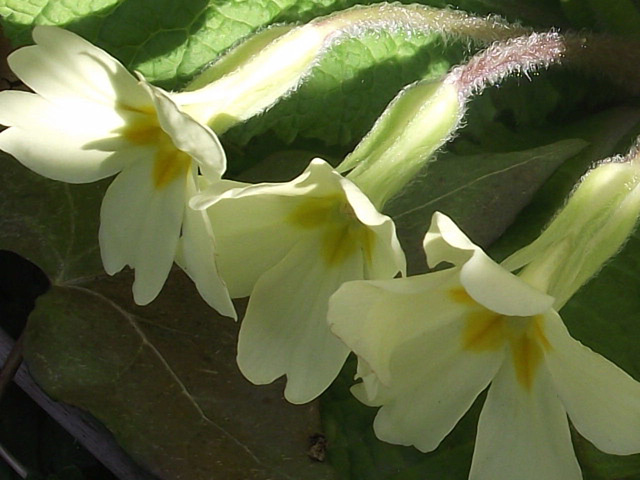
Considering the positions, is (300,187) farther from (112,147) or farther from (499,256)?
(499,256)

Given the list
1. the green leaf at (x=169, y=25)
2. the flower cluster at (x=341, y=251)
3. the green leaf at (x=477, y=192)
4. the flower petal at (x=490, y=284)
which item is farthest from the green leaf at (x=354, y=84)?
the flower petal at (x=490, y=284)

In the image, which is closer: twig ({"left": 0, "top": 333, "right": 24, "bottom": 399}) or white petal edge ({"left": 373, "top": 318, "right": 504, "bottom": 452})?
white petal edge ({"left": 373, "top": 318, "right": 504, "bottom": 452})

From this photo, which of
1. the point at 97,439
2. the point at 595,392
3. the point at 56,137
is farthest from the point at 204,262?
the point at 97,439

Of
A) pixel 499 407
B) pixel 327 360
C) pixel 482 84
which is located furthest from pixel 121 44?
pixel 499 407

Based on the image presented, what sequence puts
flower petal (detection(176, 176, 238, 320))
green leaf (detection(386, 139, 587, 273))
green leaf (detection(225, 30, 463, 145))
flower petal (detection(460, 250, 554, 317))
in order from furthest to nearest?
green leaf (detection(225, 30, 463, 145))
green leaf (detection(386, 139, 587, 273))
flower petal (detection(176, 176, 238, 320))
flower petal (detection(460, 250, 554, 317))

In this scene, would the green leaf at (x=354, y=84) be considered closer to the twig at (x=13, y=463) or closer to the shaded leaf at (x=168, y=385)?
the shaded leaf at (x=168, y=385)

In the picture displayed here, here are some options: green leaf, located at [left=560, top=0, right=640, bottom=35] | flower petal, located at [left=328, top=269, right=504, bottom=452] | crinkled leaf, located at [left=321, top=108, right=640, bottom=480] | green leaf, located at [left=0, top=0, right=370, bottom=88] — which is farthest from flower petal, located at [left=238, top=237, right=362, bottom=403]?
green leaf, located at [left=560, top=0, right=640, bottom=35]

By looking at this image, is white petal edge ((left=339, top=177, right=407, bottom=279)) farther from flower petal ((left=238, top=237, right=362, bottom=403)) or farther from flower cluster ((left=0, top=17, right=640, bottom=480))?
flower petal ((left=238, top=237, right=362, bottom=403))
